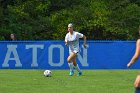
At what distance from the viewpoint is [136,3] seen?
46.3 meters

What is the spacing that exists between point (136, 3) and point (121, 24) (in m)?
3.70

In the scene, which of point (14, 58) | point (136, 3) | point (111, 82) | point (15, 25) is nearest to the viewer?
point (111, 82)

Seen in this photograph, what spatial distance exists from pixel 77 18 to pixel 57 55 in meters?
17.2

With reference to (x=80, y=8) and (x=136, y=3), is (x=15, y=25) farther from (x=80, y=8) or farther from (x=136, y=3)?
(x=136, y=3)

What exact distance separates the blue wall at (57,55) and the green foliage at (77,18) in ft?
49.8

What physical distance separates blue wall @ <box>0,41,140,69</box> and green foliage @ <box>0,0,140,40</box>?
49.8 ft

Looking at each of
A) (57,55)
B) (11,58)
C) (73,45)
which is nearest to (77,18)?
(57,55)

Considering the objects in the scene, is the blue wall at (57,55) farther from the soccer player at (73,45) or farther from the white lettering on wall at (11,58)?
the soccer player at (73,45)

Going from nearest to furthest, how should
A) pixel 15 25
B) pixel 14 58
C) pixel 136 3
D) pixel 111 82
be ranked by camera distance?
1. pixel 111 82
2. pixel 14 58
3. pixel 15 25
4. pixel 136 3

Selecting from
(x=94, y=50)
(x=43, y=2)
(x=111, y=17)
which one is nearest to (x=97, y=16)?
(x=111, y=17)

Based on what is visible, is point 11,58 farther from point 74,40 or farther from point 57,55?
point 74,40

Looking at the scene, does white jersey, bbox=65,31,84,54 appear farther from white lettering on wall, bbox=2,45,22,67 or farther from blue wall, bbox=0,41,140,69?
white lettering on wall, bbox=2,45,22,67

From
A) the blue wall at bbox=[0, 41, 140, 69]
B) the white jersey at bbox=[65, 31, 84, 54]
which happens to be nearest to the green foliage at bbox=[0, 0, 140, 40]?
the blue wall at bbox=[0, 41, 140, 69]

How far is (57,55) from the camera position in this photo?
25.8 m
